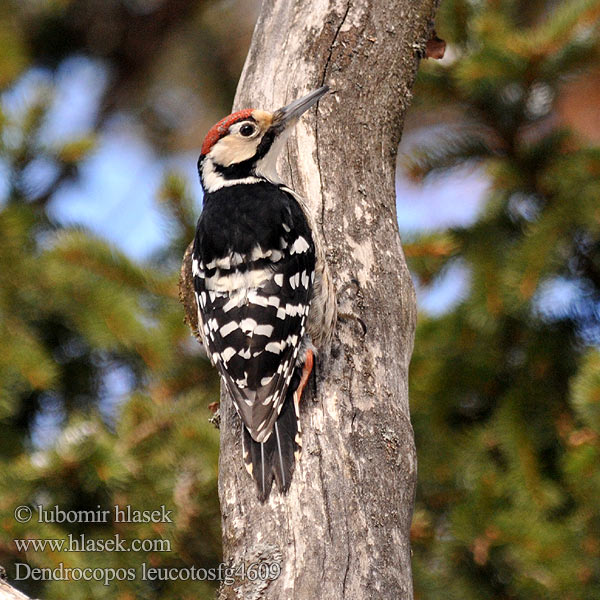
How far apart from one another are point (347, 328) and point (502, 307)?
55.3 inches

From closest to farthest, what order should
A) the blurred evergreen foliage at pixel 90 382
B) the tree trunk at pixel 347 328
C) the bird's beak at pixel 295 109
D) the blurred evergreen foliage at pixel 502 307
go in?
the tree trunk at pixel 347 328 < the bird's beak at pixel 295 109 < the blurred evergreen foliage at pixel 90 382 < the blurred evergreen foliage at pixel 502 307

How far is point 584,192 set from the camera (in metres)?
3.82

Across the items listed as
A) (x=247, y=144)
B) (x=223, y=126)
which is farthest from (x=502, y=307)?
(x=223, y=126)

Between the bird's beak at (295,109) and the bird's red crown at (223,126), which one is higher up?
the bird's red crown at (223,126)

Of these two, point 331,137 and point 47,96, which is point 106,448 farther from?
point 47,96

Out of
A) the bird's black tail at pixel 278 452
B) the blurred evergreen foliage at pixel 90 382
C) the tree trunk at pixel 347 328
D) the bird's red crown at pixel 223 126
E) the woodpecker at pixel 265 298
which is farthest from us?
the blurred evergreen foliage at pixel 90 382

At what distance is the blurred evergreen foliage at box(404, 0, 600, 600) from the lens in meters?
3.53

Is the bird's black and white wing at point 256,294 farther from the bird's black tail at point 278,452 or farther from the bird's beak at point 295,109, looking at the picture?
the bird's beak at point 295,109

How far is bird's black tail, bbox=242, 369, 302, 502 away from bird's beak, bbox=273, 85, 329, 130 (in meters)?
0.95

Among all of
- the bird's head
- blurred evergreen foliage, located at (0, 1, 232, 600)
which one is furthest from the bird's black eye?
blurred evergreen foliage, located at (0, 1, 232, 600)

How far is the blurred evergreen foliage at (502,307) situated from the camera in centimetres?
353

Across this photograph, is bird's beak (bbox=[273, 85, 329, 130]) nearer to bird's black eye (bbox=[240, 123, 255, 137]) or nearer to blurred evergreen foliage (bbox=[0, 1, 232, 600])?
bird's black eye (bbox=[240, 123, 255, 137])

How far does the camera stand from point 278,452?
7.45 ft

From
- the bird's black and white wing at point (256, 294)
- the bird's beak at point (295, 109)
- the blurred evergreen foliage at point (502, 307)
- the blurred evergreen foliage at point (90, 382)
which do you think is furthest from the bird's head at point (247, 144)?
the blurred evergreen foliage at point (502, 307)
